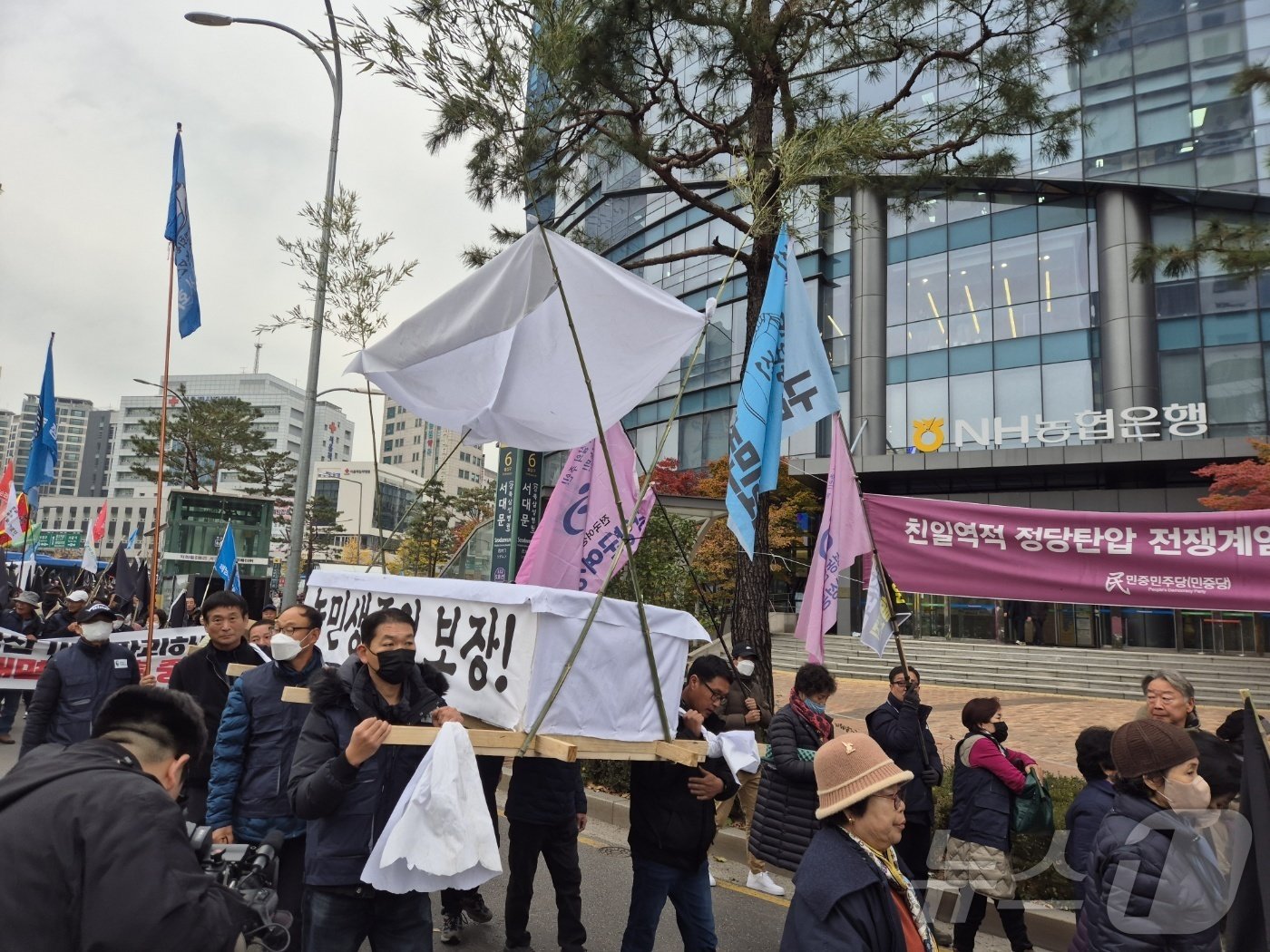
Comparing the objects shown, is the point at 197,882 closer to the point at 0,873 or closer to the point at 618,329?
the point at 0,873

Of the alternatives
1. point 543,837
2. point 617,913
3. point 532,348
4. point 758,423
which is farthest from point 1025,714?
point 532,348

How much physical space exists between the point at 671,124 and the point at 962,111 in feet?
11.0

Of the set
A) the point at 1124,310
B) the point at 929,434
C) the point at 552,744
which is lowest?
the point at 552,744

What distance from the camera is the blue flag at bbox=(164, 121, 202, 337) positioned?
8.43 metres

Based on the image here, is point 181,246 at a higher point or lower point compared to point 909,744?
higher

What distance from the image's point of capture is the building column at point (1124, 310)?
29.6 m

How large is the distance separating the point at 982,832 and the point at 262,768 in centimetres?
407

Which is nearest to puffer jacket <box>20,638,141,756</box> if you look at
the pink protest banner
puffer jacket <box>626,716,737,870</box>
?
puffer jacket <box>626,716,737,870</box>

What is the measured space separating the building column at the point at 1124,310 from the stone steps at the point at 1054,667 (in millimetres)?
9115

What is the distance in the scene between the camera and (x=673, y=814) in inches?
166

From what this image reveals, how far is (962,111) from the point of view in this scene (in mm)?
9156

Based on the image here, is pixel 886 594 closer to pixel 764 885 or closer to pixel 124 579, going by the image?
pixel 764 885

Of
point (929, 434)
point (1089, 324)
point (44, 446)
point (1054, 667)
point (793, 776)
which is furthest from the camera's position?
point (929, 434)

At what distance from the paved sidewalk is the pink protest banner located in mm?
6466
